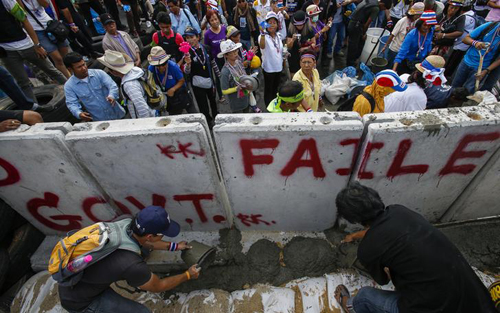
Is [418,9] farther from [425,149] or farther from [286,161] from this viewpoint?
[286,161]

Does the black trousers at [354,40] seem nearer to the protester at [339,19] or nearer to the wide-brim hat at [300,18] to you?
the protester at [339,19]

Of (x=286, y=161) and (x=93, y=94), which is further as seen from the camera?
(x=93, y=94)

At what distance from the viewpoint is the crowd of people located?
352 cm

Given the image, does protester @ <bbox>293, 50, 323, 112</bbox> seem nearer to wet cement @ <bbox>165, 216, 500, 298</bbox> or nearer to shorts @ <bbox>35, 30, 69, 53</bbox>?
wet cement @ <bbox>165, 216, 500, 298</bbox>

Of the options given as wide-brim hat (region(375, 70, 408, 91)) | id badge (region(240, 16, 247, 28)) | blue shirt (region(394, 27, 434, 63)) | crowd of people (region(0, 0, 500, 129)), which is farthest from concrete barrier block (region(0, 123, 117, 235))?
id badge (region(240, 16, 247, 28))

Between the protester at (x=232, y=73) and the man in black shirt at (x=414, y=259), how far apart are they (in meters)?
2.76

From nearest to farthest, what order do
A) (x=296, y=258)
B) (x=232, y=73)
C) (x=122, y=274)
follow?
1. (x=122, y=274)
2. (x=296, y=258)
3. (x=232, y=73)

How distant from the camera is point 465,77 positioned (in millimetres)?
5145

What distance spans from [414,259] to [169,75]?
3.96m

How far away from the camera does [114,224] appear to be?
2.40 m

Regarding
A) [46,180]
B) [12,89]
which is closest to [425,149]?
[46,180]

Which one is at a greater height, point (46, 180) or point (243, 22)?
point (46, 180)

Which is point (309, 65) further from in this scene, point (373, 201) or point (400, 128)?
point (373, 201)

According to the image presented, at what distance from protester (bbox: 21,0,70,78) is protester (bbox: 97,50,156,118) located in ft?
9.07
